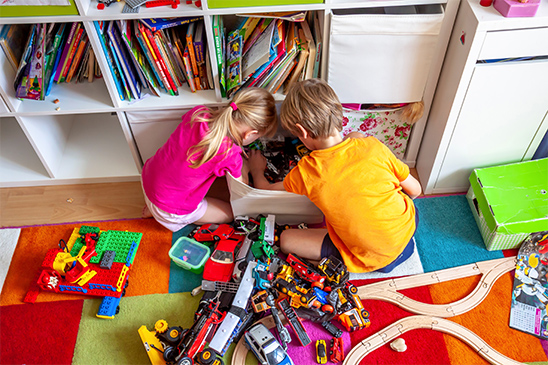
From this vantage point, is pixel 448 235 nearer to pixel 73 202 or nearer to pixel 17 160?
pixel 73 202

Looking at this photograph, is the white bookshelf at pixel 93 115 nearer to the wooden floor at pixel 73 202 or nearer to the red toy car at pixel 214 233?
the wooden floor at pixel 73 202

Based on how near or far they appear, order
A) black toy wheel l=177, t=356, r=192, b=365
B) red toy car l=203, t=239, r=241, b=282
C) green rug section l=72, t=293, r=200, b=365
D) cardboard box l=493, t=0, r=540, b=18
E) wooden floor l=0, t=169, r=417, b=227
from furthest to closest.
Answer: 1. wooden floor l=0, t=169, r=417, b=227
2. red toy car l=203, t=239, r=241, b=282
3. green rug section l=72, t=293, r=200, b=365
4. black toy wheel l=177, t=356, r=192, b=365
5. cardboard box l=493, t=0, r=540, b=18

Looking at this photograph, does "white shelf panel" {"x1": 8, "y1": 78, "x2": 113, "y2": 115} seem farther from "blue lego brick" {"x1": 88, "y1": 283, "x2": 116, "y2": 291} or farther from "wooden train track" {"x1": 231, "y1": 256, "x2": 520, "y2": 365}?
"wooden train track" {"x1": 231, "y1": 256, "x2": 520, "y2": 365}

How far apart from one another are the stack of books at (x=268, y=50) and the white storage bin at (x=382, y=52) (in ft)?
0.34

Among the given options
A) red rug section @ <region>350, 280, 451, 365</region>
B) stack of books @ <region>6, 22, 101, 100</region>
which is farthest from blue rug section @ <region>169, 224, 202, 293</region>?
stack of books @ <region>6, 22, 101, 100</region>

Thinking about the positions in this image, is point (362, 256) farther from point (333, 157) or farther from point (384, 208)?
point (333, 157)

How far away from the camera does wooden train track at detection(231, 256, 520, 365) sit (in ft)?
4.99

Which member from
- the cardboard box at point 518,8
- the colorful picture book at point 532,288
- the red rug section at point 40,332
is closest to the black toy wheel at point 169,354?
the red rug section at point 40,332

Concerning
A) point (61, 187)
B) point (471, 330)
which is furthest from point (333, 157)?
point (61, 187)

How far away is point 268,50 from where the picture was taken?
5.14 feet

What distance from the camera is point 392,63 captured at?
1604 mm

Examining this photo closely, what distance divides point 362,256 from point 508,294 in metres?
0.57

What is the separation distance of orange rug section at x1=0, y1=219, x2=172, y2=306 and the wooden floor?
1.8 inches

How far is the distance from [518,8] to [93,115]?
1897mm
